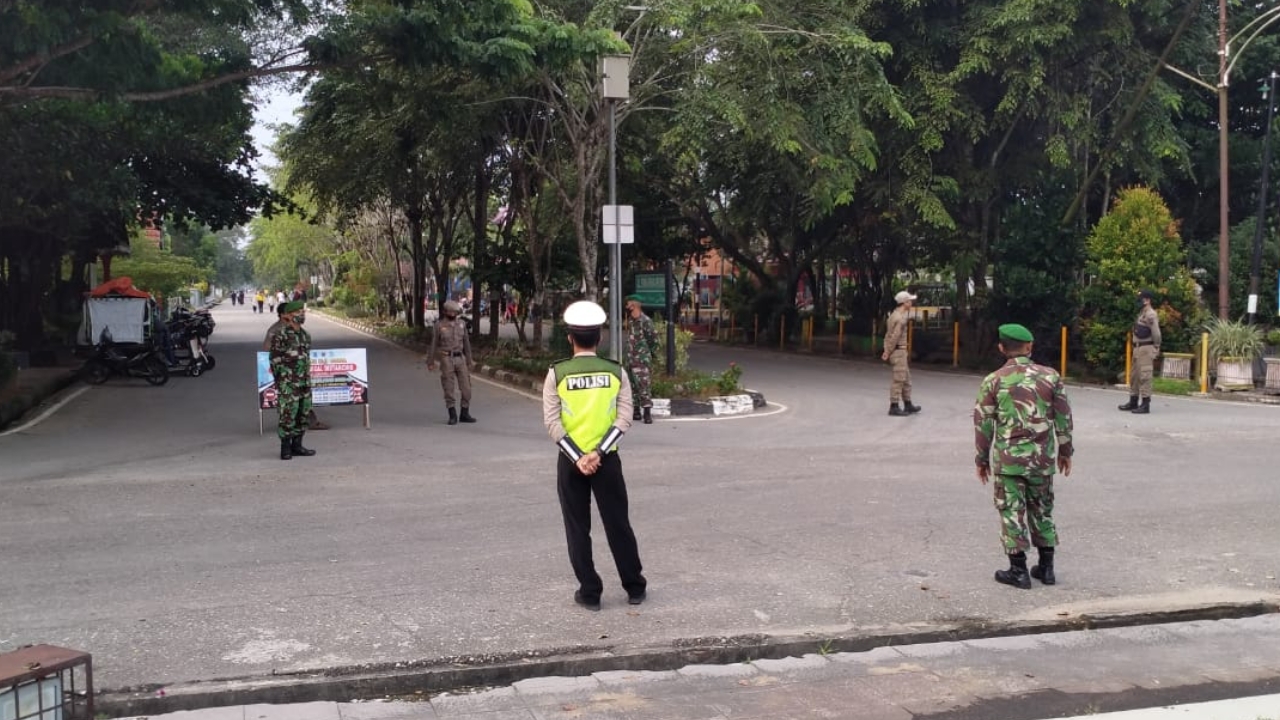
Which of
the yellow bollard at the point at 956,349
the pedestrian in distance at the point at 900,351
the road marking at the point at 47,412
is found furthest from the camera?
the yellow bollard at the point at 956,349

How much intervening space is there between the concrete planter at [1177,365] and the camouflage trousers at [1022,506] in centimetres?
1598

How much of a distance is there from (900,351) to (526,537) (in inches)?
350

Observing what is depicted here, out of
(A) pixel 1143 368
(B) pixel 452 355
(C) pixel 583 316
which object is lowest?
(A) pixel 1143 368

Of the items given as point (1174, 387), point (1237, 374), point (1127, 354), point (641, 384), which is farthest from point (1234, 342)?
point (641, 384)

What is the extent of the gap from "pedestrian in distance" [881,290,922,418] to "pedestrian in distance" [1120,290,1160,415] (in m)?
3.33

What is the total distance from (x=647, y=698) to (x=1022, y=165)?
23.9 metres

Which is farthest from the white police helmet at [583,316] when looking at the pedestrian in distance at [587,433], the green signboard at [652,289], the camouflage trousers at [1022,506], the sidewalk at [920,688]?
the green signboard at [652,289]

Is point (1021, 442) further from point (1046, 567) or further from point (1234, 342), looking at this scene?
point (1234, 342)

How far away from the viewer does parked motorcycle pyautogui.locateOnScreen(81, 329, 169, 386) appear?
21.2 m

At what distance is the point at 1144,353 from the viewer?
619 inches

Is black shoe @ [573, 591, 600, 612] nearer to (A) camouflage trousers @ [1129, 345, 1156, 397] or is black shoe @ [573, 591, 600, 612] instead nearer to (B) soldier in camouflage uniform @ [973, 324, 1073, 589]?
(B) soldier in camouflage uniform @ [973, 324, 1073, 589]

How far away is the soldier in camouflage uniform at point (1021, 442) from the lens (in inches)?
252

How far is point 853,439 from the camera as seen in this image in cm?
1366

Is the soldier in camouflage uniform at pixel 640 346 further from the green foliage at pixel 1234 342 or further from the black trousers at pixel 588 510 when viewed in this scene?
the green foliage at pixel 1234 342
